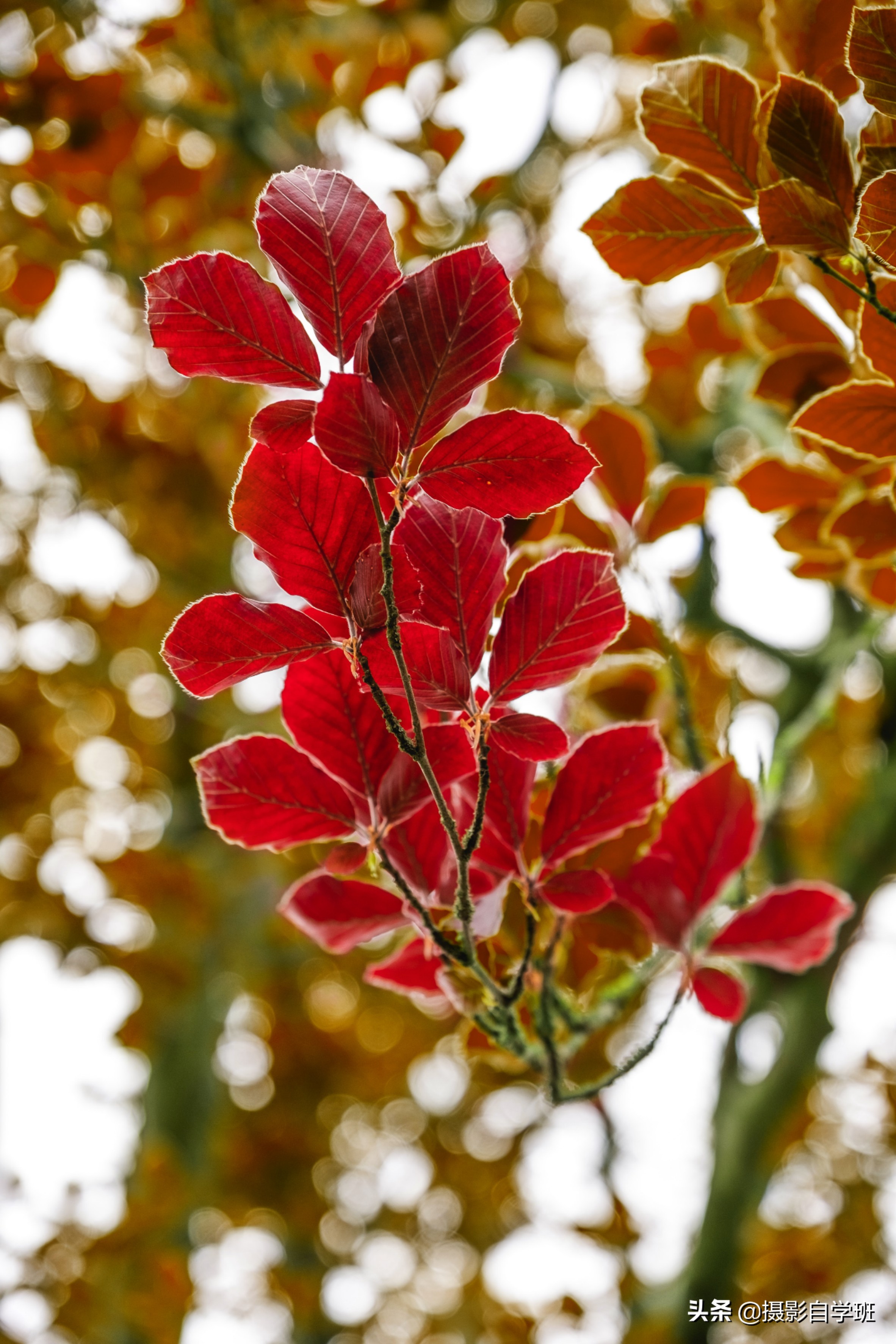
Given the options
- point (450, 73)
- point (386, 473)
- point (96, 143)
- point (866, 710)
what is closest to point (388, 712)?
point (386, 473)

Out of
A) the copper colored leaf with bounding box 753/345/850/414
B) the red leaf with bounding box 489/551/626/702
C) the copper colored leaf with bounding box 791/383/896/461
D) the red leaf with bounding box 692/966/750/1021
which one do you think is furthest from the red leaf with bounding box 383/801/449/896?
the copper colored leaf with bounding box 753/345/850/414

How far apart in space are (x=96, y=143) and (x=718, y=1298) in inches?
93.3

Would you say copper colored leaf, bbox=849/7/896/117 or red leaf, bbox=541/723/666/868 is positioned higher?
copper colored leaf, bbox=849/7/896/117

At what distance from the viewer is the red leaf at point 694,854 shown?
636 mm

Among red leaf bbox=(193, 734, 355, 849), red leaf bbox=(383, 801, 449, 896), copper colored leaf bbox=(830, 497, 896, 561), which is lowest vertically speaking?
red leaf bbox=(383, 801, 449, 896)

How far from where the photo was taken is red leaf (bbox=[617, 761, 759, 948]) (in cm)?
64

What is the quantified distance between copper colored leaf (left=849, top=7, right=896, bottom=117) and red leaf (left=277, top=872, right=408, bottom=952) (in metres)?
0.54

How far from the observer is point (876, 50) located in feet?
1.44

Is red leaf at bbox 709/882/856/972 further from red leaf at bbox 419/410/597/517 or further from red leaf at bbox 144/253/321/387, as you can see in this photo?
red leaf at bbox 144/253/321/387

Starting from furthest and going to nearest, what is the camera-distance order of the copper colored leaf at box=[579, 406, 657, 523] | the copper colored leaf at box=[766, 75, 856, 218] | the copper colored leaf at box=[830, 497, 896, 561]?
the copper colored leaf at box=[579, 406, 657, 523] < the copper colored leaf at box=[830, 497, 896, 561] < the copper colored leaf at box=[766, 75, 856, 218]

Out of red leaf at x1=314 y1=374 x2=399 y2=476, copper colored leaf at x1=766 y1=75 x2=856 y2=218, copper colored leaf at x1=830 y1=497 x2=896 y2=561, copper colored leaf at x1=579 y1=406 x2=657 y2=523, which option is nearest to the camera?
red leaf at x1=314 y1=374 x2=399 y2=476

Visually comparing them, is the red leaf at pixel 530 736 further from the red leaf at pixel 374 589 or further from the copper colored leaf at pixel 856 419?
the copper colored leaf at pixel 856 419

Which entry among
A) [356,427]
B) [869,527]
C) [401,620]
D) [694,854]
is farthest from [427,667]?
[869,527]

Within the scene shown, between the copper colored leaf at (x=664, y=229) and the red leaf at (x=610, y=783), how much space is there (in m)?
0.29
